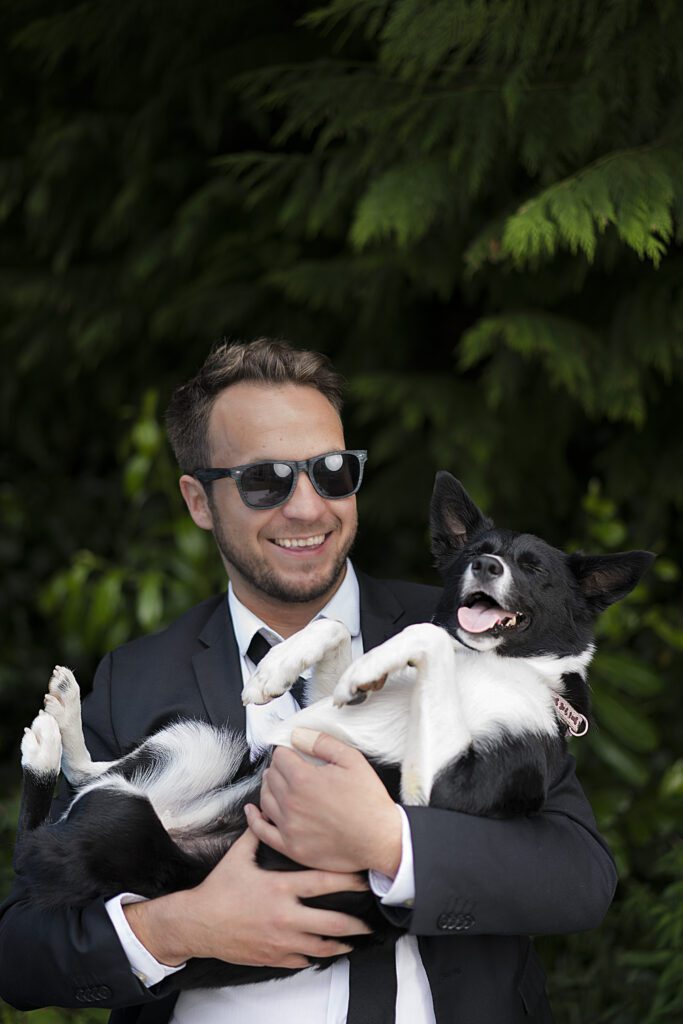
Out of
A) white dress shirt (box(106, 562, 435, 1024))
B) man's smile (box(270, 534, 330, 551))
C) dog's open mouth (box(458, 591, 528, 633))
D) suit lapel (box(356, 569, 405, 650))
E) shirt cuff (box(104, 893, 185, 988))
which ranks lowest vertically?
white dress shirt (box(106, 562, 435, 1024))

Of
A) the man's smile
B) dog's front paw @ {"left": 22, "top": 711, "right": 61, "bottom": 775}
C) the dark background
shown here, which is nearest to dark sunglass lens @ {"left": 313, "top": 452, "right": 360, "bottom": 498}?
the man's smile

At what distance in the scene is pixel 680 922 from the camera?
308 centimetres

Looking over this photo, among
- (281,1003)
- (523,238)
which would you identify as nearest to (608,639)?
(523,238)

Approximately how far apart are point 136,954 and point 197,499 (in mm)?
1161

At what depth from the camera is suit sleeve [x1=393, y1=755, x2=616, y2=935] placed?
187cm

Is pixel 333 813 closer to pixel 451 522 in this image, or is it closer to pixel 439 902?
pixel 439 902

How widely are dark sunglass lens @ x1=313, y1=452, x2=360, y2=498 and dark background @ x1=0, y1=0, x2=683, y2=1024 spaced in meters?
0.69

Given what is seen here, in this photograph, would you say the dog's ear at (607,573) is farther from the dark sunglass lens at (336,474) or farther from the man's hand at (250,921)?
the man's hand at (250,921)

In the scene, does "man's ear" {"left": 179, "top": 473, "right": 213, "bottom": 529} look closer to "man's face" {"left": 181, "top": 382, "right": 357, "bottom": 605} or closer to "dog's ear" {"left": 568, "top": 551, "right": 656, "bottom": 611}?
"man's face" {"left": 181, "top": 382, "right": 357, "bottom": 605}

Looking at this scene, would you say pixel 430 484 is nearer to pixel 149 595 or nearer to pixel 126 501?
pixel 149 595

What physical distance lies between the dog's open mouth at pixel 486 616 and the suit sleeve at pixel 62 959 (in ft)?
3.10

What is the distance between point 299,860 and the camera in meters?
1.95

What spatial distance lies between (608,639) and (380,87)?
7.54 feet

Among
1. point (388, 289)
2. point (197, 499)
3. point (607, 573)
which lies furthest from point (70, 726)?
point (388, 289)
